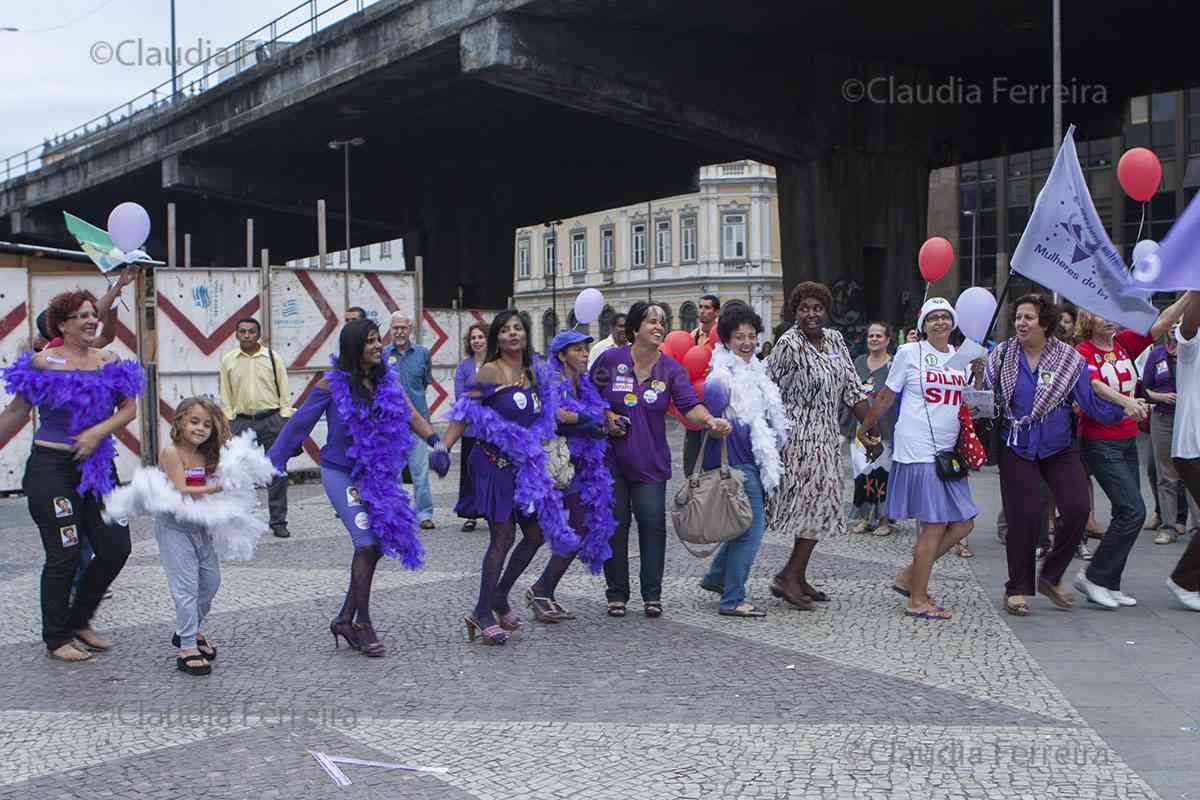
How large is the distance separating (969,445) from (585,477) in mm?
2194

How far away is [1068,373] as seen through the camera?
7836 millimetres

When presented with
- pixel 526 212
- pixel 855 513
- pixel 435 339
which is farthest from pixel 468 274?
pixel 855 513

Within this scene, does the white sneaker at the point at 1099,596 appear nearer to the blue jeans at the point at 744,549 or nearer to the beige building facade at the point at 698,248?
the blue jeans at the point at 744,549

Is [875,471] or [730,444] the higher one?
[730,444]

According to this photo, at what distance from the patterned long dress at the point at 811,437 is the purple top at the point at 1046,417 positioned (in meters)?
0.89

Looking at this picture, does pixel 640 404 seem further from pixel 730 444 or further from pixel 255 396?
pixel 255 396

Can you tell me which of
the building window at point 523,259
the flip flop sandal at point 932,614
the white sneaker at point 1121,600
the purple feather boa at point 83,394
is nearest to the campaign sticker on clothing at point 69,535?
the purple feather boa at point 83,394

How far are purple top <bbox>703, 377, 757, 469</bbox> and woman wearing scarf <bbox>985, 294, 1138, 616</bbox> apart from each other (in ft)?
4.74

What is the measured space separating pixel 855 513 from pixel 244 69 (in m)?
22.2

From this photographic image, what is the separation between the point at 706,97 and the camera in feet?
75.8

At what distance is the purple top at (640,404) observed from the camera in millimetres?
7871

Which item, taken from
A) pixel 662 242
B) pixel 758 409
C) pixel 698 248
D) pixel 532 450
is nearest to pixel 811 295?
pixel 758 409

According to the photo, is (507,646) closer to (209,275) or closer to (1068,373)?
(1068,373)

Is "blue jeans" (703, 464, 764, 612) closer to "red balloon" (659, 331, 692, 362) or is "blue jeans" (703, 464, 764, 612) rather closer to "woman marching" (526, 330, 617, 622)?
"woman marching" (526, 330, 617, 622)
